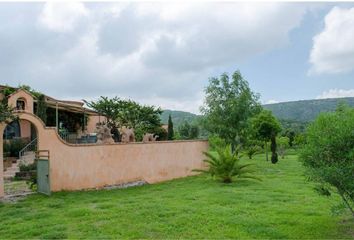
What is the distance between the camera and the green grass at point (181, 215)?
26.0 ft

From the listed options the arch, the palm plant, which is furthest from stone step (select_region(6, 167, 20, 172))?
the palm plant

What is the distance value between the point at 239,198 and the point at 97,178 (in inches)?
250

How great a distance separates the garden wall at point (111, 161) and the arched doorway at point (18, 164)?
3.27ft

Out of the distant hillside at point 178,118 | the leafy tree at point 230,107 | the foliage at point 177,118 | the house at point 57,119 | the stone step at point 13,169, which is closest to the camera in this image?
the stone step at point 13,169

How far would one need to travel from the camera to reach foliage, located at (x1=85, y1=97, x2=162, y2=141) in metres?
29.0

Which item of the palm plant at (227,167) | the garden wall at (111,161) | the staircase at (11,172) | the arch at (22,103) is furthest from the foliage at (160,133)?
the palm plant at (227,167)

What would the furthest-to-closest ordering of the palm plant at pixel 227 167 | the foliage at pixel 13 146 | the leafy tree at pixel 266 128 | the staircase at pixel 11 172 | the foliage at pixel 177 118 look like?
the foliage at pixel 177 118, the leafy tree at pixel 266 128, the foliage at pixel 13 146, the staircase at pixel 11 172, the palm plant at pixel 227 167

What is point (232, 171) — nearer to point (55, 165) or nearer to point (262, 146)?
point (55, 165)

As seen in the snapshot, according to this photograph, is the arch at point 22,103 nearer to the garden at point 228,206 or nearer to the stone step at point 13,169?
the stone step at point 13,169

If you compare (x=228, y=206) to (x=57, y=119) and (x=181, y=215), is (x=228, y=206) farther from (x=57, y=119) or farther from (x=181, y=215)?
(x=57, y=119)

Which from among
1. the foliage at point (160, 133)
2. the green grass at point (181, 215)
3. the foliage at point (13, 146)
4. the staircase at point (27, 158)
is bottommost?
the green grass at point (181, 215)

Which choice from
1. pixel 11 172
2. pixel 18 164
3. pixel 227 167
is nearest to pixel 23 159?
pixel 18 164

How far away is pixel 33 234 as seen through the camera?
8.06 meters

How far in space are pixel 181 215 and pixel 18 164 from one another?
1135 centimetres
